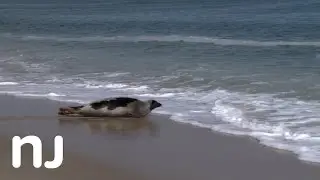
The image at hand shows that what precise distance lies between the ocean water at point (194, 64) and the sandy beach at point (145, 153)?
1.40 ft

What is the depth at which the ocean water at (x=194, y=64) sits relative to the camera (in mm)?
11805

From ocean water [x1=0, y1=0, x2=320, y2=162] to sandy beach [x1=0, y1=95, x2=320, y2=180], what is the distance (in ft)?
1.40

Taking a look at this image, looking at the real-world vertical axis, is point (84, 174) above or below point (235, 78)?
below

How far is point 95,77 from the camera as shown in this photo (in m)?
16.6

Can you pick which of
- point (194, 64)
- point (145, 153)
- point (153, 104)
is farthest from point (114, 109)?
point (194, 64)

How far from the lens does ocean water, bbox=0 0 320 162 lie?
11.8m

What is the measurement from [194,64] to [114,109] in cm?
720

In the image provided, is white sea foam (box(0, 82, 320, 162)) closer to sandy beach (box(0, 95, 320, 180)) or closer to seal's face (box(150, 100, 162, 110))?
seal's face (box(150, 100, 162, 110))

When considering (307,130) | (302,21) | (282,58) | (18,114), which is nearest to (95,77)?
(18,114)

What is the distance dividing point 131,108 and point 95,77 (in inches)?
188

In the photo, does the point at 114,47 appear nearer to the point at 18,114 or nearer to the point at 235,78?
the point at 235,78

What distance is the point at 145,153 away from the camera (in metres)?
9.72

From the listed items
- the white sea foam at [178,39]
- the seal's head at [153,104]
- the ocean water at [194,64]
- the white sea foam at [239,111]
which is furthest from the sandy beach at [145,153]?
the white sea foam at [178,39]

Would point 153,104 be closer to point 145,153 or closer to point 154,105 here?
point 154,105
